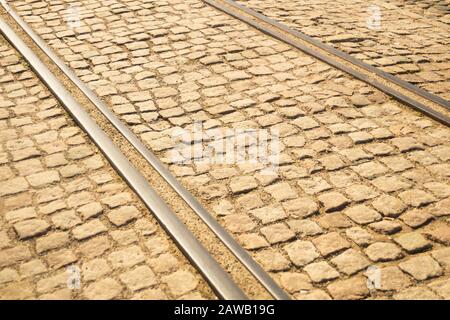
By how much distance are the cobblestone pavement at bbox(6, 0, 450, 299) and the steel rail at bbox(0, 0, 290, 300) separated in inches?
4.4

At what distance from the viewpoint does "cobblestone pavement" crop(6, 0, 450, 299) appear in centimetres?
345

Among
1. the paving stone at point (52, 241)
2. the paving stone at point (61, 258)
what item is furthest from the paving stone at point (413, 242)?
the paving stone at point (52, 241)

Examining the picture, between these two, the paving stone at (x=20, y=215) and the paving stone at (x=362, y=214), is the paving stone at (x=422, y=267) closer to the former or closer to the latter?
the paving stone at (x=362, y=214)

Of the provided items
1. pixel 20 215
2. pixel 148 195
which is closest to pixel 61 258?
pixel 20 215

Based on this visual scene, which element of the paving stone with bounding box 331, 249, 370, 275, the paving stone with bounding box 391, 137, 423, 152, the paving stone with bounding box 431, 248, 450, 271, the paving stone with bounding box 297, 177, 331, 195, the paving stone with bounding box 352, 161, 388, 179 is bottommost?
the paving stone with bounding box 331, 249, 370, 275

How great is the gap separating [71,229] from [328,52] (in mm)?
4122

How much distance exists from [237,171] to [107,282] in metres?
1.59

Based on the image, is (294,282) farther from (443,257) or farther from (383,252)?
(443,257)

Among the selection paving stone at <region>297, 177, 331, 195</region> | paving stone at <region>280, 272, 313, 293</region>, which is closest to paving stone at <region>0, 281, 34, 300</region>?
paving stone at <region>280, 272, 313, 293</region>

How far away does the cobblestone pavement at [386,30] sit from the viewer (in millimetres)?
5953

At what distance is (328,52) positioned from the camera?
6.27 metres

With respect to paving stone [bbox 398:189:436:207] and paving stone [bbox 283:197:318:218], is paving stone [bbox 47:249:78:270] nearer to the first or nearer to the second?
paving stone [bbox 283:197:318:218]

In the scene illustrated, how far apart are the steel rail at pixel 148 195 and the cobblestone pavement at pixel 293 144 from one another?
35cm

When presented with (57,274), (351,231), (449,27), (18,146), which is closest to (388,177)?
(351,231)
